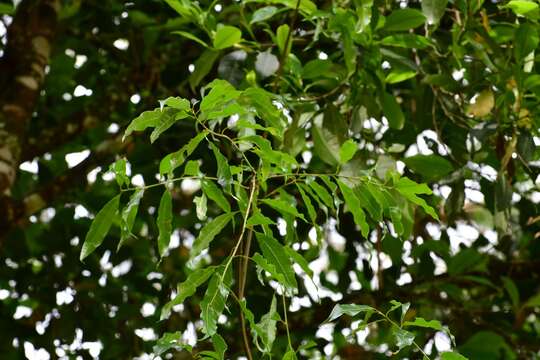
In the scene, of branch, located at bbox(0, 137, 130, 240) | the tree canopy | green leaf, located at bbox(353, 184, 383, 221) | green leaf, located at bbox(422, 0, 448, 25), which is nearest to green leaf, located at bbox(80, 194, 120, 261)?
the tree canopy

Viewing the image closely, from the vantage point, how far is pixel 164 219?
944mm

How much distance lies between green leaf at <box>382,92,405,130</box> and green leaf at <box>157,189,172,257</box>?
1.79 feet

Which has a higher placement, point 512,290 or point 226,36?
point 226,36

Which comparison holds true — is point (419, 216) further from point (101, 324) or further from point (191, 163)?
point (191, 163)

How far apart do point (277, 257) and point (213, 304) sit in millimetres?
83

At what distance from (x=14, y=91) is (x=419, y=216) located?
2.76 feet

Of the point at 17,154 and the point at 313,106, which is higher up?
the point at 313,106

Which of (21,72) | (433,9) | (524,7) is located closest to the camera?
(433,9)

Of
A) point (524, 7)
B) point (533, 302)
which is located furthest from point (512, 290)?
point (524, 7)

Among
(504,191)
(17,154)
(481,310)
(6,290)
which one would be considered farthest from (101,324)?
(504,191)

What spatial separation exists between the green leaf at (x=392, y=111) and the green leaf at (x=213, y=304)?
0.60m

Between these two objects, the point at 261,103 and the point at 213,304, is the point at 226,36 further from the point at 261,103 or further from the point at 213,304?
the point at 213,304

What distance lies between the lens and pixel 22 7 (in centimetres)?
193

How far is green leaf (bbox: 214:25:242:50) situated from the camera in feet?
4.30
